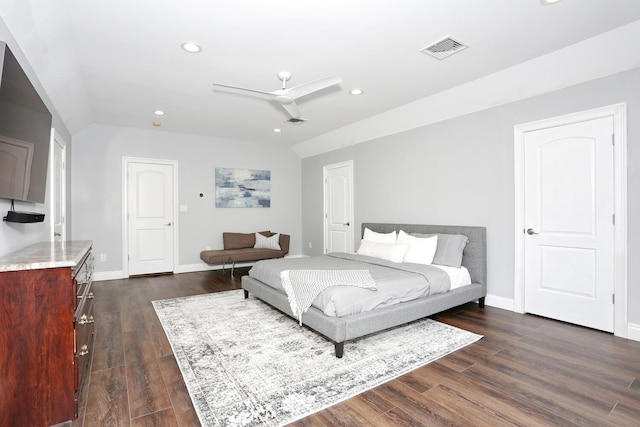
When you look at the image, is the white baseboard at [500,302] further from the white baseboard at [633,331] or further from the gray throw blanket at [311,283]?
the gray throw blanket at [311,283]

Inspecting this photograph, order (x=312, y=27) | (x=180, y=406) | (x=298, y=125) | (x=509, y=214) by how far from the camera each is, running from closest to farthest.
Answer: (x=180, y=406) → (x=312, y=27) → (x=509, y=214) → (x=298, y=125)

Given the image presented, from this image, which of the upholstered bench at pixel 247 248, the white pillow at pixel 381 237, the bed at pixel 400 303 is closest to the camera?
the bed at pixel 400 303

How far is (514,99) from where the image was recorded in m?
3.60

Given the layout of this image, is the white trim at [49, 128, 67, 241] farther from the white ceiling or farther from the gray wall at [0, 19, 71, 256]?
the white ceiling

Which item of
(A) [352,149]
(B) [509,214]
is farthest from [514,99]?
(A) [352,149]

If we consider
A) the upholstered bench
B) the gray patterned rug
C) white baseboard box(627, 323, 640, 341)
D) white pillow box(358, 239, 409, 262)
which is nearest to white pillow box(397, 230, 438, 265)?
white pillow box(358, 239, 409, 262)

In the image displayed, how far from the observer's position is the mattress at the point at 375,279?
2.67m

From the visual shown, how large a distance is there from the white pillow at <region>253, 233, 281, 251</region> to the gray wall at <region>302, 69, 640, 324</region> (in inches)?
67.7

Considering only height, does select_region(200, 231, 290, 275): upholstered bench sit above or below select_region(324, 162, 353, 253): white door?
below

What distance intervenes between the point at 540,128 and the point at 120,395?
4379 mm

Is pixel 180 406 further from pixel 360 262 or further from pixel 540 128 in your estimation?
pixel 540 128

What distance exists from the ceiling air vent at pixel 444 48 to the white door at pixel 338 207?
3.06 metres

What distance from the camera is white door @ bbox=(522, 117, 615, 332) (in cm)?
302

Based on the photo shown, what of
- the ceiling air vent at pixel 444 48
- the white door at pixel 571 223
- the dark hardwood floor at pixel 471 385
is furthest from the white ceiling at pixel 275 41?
the dark hardwood floor at pixel 471 385
